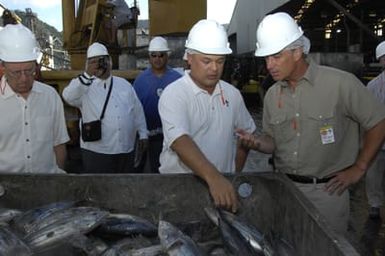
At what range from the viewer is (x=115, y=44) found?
394 inches

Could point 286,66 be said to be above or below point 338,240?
above

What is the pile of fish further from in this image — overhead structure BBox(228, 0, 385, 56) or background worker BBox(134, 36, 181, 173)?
overhead structure BBox(228, 0, 385, 56)

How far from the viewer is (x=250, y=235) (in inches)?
97.0

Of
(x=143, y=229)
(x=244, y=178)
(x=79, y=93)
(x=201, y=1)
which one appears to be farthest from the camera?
(x=201, y=1)

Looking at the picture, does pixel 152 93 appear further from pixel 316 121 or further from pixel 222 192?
pixel 222 192

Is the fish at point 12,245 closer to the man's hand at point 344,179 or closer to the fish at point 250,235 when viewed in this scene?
the fish at point 250,235

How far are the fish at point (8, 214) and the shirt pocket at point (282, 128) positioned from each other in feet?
5.59

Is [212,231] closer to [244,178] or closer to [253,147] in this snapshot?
[244,178]

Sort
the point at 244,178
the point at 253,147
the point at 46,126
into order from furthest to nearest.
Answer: the point at 46,126, the point at 253,147, the point at 244,178

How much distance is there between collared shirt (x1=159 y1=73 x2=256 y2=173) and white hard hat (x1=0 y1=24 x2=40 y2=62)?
93 cm

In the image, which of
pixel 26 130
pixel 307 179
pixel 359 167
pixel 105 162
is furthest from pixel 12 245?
pixel 105 162

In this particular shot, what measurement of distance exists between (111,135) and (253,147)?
7.57 ft

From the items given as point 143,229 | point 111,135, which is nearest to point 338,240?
point 143,229

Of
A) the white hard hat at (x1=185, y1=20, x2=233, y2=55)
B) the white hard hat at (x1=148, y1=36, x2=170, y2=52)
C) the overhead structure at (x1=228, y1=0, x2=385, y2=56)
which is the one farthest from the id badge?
the overhead structure at (x1=228, y1=0, x2=385, y2=56)
